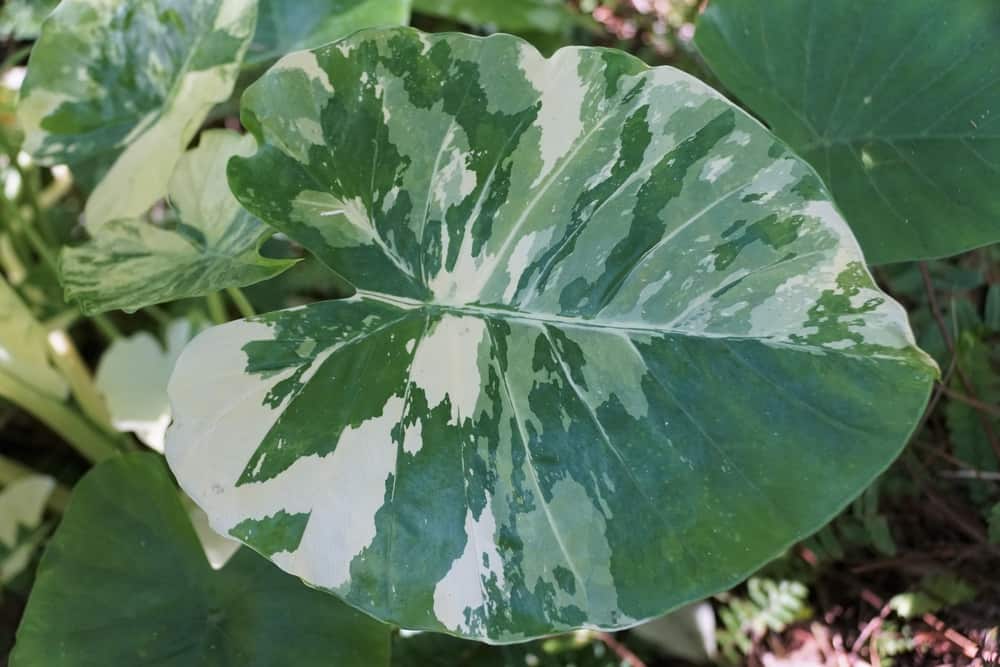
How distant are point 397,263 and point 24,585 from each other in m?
0.87

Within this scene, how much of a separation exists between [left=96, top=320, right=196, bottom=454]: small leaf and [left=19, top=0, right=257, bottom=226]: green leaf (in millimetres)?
232

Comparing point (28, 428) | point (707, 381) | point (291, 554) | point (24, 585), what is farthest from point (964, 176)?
point (28, 428)

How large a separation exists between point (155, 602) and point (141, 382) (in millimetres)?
402

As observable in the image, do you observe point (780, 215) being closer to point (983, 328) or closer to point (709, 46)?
point (709, 46)

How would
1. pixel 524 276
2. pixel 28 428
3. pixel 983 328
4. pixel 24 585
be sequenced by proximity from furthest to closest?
pixel 28 428 → pixel 24 585 → pixel 983 328 → pixel 524 276

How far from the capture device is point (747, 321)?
48cm

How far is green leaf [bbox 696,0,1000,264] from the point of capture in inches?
25.8

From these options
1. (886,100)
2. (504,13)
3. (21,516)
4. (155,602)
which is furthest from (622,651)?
(504,13)

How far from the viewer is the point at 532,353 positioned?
55 centimetres

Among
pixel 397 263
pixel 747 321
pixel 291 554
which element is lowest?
pixel 291 554

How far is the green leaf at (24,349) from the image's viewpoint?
1.03m

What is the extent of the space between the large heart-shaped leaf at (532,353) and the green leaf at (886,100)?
252mm

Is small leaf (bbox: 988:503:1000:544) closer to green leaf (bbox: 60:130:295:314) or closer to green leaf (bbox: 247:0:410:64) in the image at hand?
green leaf (bbox: 60:130:295:314)

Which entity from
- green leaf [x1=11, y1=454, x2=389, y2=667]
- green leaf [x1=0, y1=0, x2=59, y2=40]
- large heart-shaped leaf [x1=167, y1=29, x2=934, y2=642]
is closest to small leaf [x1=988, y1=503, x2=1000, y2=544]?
large heart-shaped leaf [x1=167, y1=29, x2=934, y2=642]
